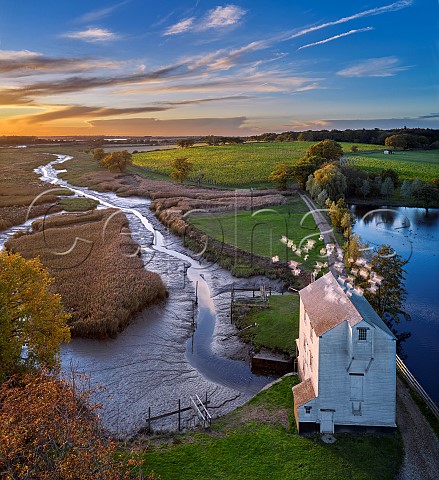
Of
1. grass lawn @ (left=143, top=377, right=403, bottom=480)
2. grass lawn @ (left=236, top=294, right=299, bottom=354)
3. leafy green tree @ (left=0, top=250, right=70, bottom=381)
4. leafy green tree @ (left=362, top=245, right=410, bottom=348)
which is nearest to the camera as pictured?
grass lawn @ (left=143, top=377, right=403, bottom=480)

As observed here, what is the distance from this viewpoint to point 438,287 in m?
53.8

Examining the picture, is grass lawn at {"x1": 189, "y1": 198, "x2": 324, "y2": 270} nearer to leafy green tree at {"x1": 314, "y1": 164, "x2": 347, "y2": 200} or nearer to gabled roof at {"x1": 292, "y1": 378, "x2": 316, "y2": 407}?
leafy green tree at {"x1": 314, "y1": 164, "x2": 347, "y2": 200}

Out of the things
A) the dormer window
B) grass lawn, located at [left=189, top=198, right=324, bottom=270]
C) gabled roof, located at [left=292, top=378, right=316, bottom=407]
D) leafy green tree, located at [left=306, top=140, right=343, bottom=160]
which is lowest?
gabled roof, located at [left=292, top=378, right=316, bottom=407]

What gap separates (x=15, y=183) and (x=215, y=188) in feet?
182

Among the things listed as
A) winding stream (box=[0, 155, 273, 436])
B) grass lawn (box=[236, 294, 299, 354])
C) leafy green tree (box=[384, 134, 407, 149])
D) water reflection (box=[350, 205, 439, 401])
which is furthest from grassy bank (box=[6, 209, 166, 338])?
leafy green tree (box=[384, 134, 407, 149])

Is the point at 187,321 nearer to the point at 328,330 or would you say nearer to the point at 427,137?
the point at 328,330

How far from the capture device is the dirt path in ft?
80.9

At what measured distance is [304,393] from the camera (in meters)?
28.4

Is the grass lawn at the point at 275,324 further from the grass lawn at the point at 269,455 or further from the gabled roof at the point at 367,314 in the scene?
the grass lawn at the point at 269,455

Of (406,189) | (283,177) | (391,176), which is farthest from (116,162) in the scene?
(406,189)

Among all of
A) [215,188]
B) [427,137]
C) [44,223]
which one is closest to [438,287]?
[44,223]

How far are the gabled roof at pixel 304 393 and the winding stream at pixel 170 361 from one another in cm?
528

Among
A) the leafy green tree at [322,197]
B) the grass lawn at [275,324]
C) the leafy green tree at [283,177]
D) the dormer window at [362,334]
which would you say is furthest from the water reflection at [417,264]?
the leafy green tree at [283,177]

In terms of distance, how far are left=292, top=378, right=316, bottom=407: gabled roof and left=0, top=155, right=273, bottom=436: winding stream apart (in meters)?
5.28
